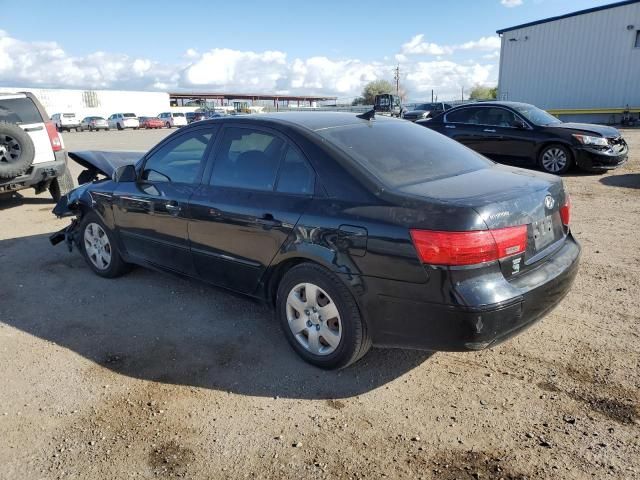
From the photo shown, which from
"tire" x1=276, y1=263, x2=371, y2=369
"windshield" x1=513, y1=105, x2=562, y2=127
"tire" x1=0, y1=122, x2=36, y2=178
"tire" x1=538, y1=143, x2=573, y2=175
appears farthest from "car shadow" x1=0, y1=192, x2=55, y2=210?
"tire" x1=538, y1=143, x2=573, y2=175

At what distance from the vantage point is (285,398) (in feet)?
9.87

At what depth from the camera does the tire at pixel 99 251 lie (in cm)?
489

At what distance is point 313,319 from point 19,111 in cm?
724

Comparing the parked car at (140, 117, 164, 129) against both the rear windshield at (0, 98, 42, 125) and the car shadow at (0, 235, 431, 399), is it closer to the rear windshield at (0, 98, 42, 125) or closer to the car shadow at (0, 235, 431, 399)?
the rear windshield at (0, 98, 42, 125)

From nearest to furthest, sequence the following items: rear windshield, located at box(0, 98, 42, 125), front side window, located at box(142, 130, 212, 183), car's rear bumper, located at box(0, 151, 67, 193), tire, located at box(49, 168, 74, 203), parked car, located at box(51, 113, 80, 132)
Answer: front side window, located at box(142, 130, 212, 183) < car's rear bumper, located at box(0, 151, 67, 193) < rear windshield, located at box(0, 98, 42, 125) < tire, located at box(49, 168, 74, 203) < parked car, located at box(51, 113, 80, 132)

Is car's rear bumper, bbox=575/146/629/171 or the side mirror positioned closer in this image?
the side mirror

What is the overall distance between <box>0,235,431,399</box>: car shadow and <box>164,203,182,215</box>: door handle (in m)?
0.61

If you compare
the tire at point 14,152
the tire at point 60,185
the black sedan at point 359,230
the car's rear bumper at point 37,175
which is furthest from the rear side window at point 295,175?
the tire at point 60,185

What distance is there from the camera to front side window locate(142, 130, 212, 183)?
13.0 feet

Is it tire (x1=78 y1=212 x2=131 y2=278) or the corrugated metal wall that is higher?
the corrugated metal wall

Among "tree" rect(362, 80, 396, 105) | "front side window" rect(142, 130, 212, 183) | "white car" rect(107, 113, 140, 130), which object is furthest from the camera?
"tree" rect(362, 80, 396, 105)

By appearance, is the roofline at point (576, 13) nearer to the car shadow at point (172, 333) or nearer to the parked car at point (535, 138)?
the parked car at point (535, 138)

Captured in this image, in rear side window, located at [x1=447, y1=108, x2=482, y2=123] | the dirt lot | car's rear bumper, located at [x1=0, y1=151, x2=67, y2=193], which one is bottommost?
the dirt lot

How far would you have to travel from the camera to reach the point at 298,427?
9.00 feet
